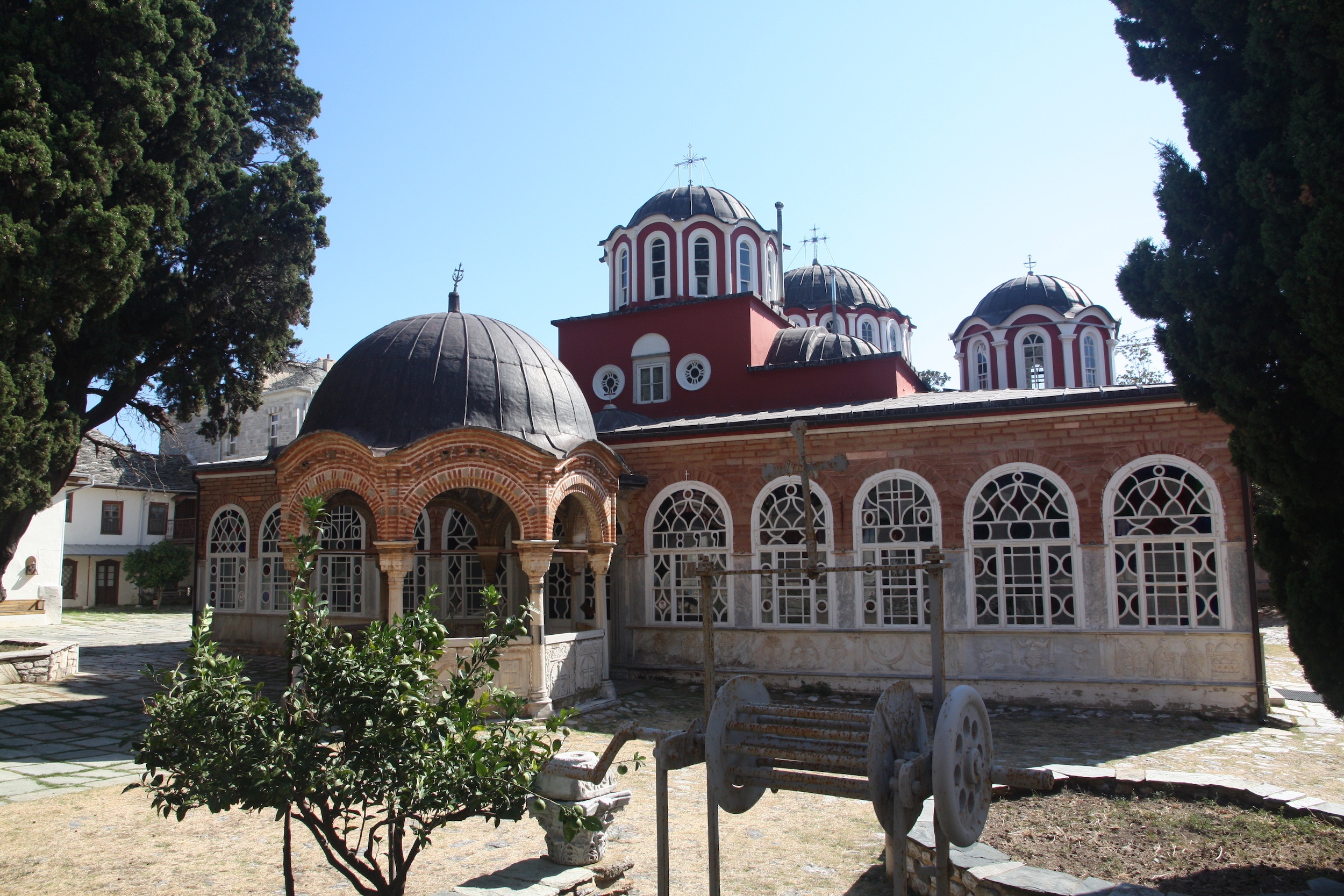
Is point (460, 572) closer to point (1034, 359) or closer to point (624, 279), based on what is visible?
point (624, 279)

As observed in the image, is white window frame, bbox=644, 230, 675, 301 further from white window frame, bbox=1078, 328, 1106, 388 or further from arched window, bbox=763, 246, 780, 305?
white window frame, bbox=1078, 328, 1106, 388

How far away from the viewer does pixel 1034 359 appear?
24.5 meters

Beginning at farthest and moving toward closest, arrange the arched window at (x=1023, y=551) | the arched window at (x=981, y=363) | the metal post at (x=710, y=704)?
the arched window at (x=981, y=363) → the arched window at (x=1023, y=551) → the metal post at (x=710, y=704)

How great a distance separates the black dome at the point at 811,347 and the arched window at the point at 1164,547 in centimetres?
676

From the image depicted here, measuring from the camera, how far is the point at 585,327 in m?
18.1

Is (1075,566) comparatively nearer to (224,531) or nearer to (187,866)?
(187,866)

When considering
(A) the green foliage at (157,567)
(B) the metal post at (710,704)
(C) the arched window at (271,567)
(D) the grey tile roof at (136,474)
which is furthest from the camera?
(D) the grey tile roof at (136,474)

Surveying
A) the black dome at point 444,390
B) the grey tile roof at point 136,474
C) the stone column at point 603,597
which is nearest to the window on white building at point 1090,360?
the black dome at point 444,390

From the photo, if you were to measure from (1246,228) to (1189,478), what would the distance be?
18.9 ft

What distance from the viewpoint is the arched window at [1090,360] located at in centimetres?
2403

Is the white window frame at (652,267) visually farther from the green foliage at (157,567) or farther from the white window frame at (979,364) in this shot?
the green foliage at (157,567)

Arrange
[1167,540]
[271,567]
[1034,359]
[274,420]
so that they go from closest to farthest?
1. [1167,540]
2. [271,567]
3. [1034,359]
4. [274,420]

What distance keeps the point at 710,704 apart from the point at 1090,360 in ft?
72.9

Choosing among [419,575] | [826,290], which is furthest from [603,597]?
[826,290]
